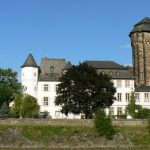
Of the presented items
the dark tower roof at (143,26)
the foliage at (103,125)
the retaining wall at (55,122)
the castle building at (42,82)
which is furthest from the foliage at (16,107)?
the dark tower roof at (143,26)

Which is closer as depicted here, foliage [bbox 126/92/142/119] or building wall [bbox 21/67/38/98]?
foliage [bbox 126/92/142/119]

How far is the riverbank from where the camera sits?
58.2 m

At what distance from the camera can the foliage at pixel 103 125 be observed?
2367 inches

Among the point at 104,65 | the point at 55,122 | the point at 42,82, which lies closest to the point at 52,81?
the point at 42,82

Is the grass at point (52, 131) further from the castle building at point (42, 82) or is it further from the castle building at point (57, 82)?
the castle building at point (42, 82)

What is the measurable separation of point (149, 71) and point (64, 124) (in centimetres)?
4570

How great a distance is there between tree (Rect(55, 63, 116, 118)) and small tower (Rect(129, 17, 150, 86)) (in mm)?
28657

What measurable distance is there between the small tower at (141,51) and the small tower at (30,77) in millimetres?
25181

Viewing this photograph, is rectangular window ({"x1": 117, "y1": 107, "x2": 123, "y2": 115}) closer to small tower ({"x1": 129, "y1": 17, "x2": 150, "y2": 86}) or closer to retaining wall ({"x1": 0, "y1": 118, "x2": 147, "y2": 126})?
small tower ({"x1": 129, "y1": 17, "x2": 150, "y2": 86})

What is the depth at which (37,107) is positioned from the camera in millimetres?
83188

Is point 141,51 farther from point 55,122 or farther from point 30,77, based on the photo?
point 55,122

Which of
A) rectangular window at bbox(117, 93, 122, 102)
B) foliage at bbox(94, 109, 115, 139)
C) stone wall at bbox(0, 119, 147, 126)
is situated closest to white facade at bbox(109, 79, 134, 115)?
rectangular window at bbox(117, 93, 122, 102)

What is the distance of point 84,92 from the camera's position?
74.1 meters

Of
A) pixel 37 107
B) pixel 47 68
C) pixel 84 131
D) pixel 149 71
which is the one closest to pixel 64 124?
pixel 84 131
